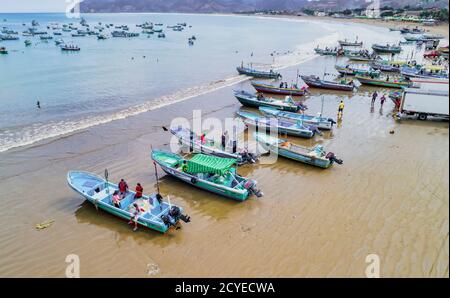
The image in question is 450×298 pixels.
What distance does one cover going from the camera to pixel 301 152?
19.4 m

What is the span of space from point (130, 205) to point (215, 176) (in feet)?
14.3

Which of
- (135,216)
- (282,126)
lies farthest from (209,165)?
(282,126)

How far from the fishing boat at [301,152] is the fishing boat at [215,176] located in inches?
172

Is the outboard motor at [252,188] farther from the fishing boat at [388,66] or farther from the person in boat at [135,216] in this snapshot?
the fishing boat at [388,66]

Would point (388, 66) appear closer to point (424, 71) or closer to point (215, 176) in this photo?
point (424, 71)

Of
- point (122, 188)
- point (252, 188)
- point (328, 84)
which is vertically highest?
point (328, 84)

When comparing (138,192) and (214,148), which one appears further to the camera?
(214,148)

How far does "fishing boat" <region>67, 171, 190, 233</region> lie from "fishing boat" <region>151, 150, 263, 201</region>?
244cm

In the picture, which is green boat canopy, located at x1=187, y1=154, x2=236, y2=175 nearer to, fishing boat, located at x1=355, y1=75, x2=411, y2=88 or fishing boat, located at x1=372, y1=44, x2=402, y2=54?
fishing boat, located at x1=355, y1=75, x2=411, y2=88

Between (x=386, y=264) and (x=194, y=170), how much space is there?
30.1ft

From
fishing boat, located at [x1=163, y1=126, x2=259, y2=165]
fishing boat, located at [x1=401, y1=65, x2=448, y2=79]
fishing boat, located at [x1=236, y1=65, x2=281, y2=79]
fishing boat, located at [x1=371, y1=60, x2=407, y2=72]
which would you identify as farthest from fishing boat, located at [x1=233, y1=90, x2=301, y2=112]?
fishing boat, located at [x1=371, y1=60, x2=407, y2=72]

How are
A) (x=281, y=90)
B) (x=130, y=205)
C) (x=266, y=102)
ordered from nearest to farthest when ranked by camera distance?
(x=130, y=205) → (x=266, y=102) → (x=281, y=90)

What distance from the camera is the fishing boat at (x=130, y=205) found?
525 inches

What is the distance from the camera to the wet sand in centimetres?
1159
